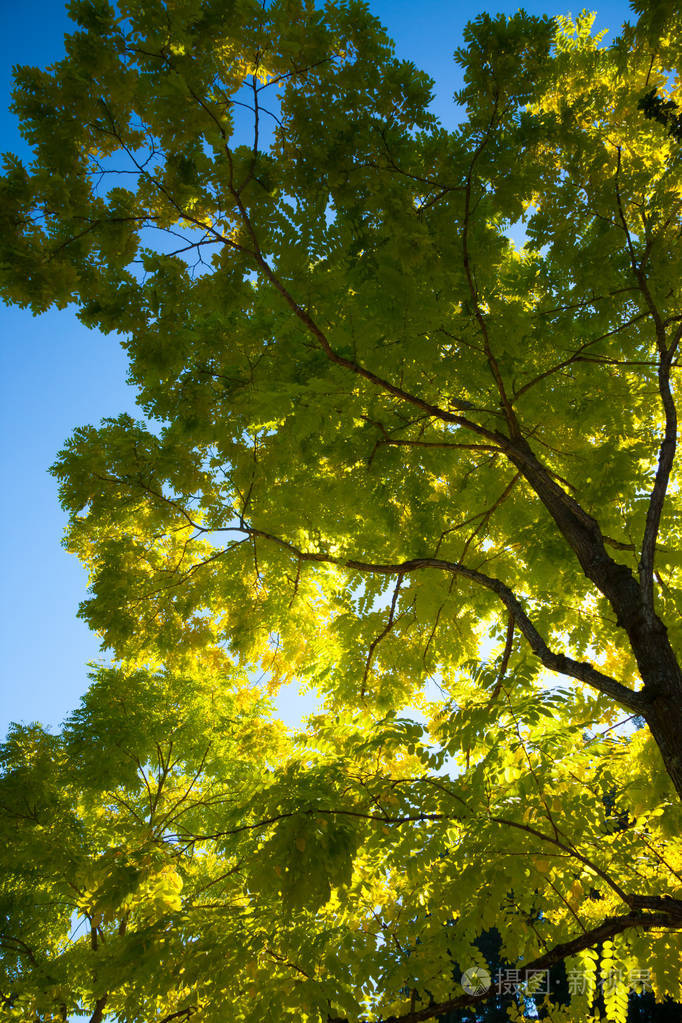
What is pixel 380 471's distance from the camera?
481 cm

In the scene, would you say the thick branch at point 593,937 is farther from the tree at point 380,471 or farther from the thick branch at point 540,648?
the thick branch at point 540,648

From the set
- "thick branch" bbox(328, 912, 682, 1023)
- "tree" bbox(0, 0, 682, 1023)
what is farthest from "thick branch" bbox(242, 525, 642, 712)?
"thick branch" bbox(328, 912, 682, 1023)

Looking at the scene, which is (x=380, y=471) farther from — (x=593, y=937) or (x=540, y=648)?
(x=593, y=937)

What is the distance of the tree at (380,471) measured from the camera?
120 inches

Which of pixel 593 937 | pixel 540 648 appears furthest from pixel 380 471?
pixel 593 937

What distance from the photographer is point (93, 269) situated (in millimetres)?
3566

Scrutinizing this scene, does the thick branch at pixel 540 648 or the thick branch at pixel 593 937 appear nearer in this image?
the thick branch at pixel 593 937

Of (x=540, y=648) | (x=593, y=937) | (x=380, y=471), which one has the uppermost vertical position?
(x=380, y=471)

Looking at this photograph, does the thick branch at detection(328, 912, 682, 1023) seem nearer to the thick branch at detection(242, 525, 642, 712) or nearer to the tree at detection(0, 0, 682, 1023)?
the tree at detection(0, 0, 682, 1023)

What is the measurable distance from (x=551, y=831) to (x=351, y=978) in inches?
57.1

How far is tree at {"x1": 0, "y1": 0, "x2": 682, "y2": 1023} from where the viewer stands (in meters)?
3.05

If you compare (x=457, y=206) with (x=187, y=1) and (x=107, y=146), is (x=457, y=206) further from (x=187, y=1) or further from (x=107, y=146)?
(x=107, y=146)

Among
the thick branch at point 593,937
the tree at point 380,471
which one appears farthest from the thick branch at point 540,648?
the thick branch at point 593,937

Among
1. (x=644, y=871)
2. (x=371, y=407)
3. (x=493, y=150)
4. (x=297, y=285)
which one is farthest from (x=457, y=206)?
(x=644, y=871)
